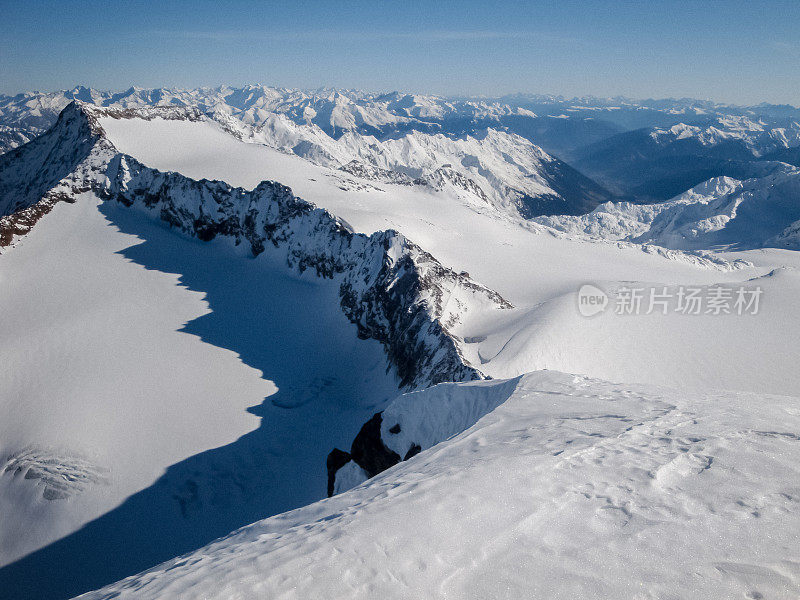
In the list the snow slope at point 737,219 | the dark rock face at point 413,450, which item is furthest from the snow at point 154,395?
the snow slope at point 737,219

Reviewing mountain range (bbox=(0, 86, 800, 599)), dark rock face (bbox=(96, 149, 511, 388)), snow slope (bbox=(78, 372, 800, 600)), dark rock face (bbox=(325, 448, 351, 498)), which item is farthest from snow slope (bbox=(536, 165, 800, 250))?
snow slope (bbox=(78, 372, 800, 600))

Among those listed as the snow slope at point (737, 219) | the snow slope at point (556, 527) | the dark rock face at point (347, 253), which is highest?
the snow slope at point (737, 219)

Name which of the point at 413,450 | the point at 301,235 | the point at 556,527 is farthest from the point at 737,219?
the point at 556,527

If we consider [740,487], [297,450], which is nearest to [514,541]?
[740,487]

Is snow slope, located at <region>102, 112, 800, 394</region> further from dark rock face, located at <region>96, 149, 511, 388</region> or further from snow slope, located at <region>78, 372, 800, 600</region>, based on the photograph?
snow slope, located at <region>78, 372, 800, 600</region>

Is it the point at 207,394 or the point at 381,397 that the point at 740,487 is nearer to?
the point at 381,397

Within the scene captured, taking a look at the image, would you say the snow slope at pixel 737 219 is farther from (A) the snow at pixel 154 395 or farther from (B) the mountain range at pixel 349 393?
(A) the snow at pixel 154 395
